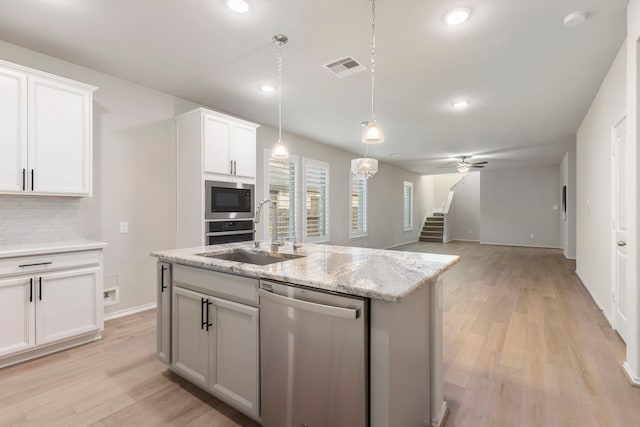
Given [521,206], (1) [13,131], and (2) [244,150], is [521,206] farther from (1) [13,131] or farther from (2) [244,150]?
(1) [13,131]

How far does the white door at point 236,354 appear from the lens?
5.65ft

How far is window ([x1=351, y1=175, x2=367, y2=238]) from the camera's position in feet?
25.1

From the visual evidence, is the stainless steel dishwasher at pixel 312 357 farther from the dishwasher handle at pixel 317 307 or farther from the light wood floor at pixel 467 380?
the light wood floor at pixel 467 380

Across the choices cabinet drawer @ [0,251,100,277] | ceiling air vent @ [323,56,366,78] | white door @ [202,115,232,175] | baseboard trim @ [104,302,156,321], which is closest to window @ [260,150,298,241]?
white door @ [202,115,232,175]

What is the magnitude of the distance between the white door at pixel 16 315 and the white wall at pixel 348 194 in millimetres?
2889

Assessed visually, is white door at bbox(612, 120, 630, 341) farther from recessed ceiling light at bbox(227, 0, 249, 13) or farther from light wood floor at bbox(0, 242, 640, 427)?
recessed ceiling light at bbox(227, 0, 249, 13)

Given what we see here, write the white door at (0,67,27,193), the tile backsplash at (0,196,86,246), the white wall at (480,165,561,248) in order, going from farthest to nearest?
the white wall at (480,165,561,248) → the tile backsplash at (0,196,86,246) → the white door at (0,67,27,193)

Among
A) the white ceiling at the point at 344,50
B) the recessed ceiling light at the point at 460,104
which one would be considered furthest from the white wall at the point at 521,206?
the recessed ceiling light at the point at 460,104

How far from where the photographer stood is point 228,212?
12.9 feet

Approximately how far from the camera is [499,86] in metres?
3.60

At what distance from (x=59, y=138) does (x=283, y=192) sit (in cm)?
324

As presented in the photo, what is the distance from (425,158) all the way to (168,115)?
21.0ft

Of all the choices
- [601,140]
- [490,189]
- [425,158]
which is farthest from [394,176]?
[601,140]

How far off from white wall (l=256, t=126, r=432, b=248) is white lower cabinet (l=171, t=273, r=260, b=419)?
2.89 metres
